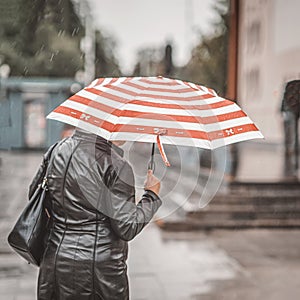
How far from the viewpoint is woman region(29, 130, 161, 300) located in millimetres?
2791

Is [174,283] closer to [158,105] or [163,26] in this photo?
[158,105]

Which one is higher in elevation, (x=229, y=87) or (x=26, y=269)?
(x=229, y=87)

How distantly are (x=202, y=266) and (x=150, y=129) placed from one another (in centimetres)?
448

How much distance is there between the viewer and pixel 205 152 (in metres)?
13.0

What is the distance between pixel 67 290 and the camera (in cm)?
292

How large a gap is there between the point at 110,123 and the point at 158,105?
0.25 m

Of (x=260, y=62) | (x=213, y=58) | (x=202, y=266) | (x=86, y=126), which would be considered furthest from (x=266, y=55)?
(x=86, y=126)

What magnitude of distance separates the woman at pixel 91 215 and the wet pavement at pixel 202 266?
1651 millimetres

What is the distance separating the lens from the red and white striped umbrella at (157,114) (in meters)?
2.83

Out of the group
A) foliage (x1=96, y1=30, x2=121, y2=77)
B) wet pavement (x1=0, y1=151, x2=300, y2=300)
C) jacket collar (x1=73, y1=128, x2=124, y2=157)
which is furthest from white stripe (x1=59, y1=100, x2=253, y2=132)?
foliage (x1=96, y1=30, x2=121, y2=77)

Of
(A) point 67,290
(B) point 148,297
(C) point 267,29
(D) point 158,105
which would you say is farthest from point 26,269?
(C) point 267,29

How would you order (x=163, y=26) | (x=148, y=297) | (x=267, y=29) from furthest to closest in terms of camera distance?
(x=267, y=29) < (x=163, y=26) < (x=148, y=297)

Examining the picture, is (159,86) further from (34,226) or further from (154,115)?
(34,226)

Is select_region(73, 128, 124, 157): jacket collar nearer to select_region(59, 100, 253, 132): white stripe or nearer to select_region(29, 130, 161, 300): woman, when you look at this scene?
select_region(29, 130, 161, 300): woman
